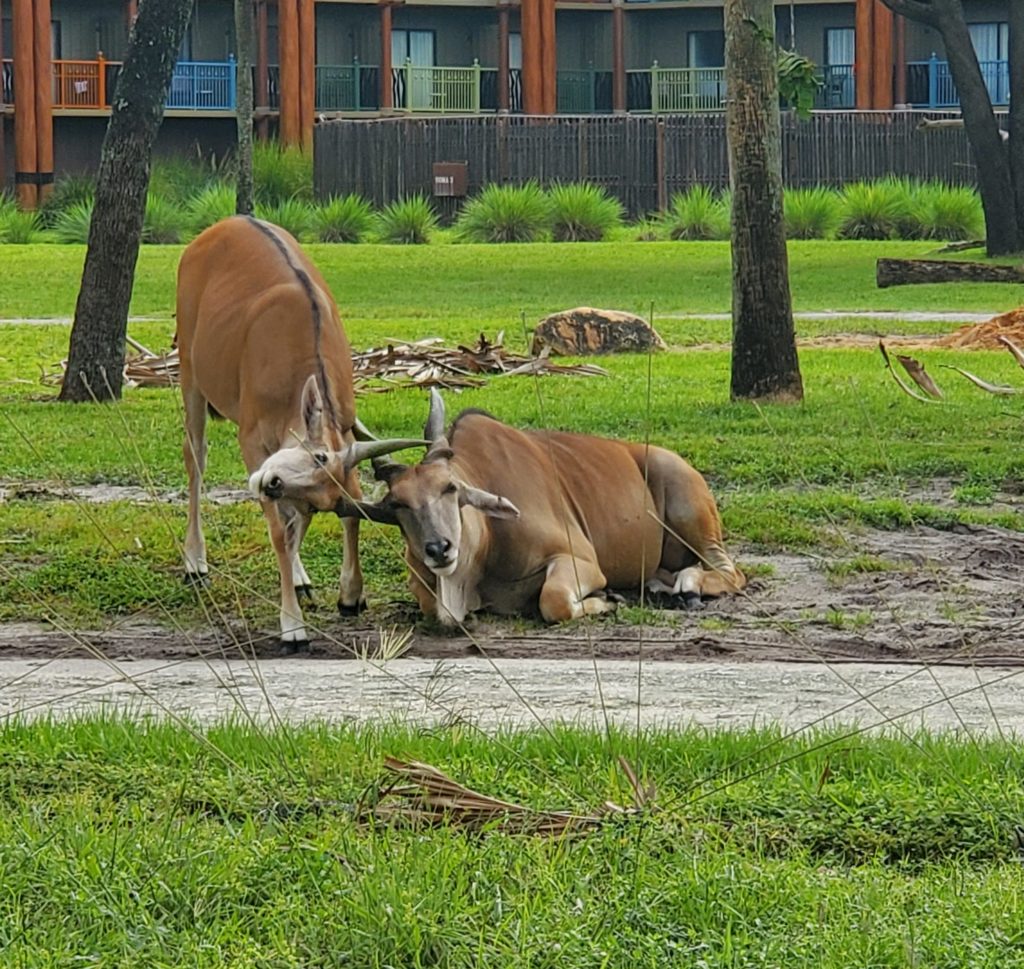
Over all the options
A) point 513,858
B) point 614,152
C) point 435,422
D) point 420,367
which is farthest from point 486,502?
point 614,152

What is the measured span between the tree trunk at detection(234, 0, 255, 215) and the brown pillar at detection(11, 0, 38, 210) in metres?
13.2

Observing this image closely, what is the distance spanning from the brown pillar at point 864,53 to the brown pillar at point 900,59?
92 centimetres

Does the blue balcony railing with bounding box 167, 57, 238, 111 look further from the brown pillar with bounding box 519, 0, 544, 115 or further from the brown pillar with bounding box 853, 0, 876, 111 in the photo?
the brown pillar with bounding box 853, 0, 876, 111

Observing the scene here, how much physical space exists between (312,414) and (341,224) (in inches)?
1257

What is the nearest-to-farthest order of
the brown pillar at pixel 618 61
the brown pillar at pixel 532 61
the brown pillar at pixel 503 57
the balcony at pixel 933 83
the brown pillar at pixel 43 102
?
the brown pillar at pixel 43 102, the brown pillar at pixel 532 61, the brown pillar at pixel 503 57, the balcony at pixel 933 83, the brown pillar at pixel 618 61

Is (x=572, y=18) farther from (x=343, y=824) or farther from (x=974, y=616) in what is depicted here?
(x=343, y=824)

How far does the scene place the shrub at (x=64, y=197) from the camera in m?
44.1

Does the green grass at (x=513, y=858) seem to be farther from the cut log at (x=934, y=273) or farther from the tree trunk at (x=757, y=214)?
the cut log at (x=934, y=273)

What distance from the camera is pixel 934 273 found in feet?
97.6

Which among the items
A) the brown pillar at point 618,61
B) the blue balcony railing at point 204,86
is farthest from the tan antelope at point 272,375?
the brown pillar at point 618,61

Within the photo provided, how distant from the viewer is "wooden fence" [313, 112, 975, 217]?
45688 mm

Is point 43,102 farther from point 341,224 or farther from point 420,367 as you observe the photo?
point 420,367

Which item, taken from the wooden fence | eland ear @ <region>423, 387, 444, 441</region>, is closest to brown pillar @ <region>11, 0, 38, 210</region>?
the wooden fence

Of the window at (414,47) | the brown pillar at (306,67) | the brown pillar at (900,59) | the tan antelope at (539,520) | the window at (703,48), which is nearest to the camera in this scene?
the tan antelope at (539,520)
